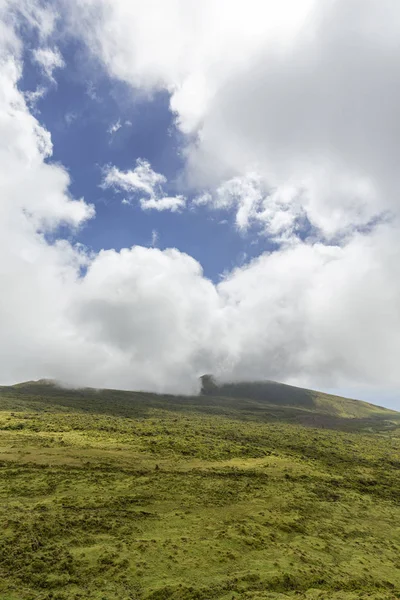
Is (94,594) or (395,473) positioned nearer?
(94,594)

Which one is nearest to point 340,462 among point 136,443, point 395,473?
point 395,473

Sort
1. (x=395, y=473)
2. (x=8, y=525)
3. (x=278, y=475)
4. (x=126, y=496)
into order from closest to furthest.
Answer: (x=8, y=525) < (x=126, y=496) < (x=278, y=475) < (x=395, y=473)

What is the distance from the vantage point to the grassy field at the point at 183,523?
21953 millimetres

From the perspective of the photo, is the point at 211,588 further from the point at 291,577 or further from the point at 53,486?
the point at 53,486

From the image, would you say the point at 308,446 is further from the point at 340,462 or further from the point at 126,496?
the point at 126,496

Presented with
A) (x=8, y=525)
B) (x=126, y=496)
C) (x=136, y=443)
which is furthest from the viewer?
(x=136, y=443)

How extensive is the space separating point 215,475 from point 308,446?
3658 cm

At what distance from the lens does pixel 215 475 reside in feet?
148

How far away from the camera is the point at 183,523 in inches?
1208

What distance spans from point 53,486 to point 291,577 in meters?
24.3

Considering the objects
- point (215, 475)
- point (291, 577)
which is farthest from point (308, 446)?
point (291, 577)

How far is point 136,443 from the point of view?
56375 mm

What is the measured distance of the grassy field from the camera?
72.0ft

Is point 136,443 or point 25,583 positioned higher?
point 136,443
